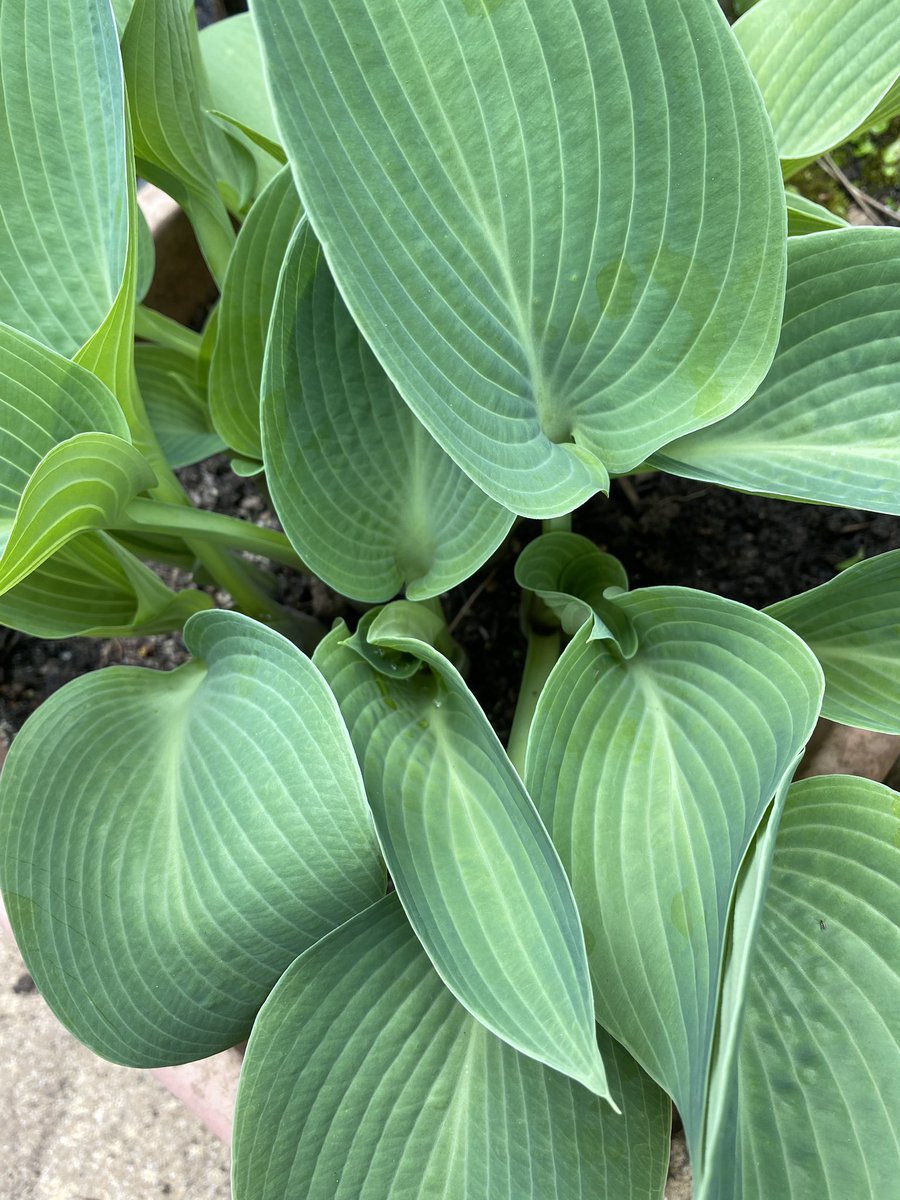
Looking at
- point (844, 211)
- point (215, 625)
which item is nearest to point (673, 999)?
point (215, 625)

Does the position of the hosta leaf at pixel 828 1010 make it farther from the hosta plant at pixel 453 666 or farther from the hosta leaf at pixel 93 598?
the hosta leaf at pixel 93 598

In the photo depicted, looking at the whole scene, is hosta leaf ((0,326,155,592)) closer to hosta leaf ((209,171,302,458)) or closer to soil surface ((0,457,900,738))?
hosta leaf ((209,171,302,458))

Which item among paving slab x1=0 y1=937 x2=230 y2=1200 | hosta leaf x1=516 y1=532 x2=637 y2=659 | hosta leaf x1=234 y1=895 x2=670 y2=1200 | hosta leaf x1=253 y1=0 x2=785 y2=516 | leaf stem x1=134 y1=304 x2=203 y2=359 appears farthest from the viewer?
paving slab x1=0 y1=937 x2=230 y2=1200

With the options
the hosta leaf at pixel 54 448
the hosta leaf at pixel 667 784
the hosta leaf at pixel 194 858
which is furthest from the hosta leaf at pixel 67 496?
the hosta leaf at pixel 667 784

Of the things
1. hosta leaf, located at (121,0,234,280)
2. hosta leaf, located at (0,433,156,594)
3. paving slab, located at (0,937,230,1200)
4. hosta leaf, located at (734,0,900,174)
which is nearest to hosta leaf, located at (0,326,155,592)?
hosta leaf, located at (0,433,156,594)

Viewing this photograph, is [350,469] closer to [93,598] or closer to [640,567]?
[93,598]
